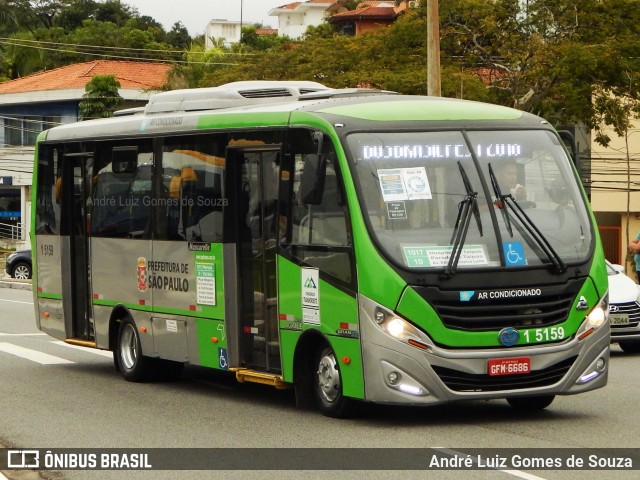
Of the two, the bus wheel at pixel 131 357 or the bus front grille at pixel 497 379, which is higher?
the bus front grille at pixel 497 379

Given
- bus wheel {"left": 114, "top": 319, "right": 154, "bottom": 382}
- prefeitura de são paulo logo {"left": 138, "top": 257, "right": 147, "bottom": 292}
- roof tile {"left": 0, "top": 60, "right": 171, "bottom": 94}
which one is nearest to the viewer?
prefeitura de são paulo logo {"left": 138, "top": 257, "right": 147, "bottom": 292}

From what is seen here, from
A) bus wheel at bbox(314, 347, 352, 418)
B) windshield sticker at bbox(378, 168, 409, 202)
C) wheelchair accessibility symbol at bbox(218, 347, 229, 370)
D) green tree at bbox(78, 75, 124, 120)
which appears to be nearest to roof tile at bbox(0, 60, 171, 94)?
green tree at bbox(78, 75, 124, 120)

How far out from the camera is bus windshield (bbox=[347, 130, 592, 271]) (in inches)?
428

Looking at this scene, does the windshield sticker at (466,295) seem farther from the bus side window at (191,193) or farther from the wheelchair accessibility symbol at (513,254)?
the bus side window at (191,193)

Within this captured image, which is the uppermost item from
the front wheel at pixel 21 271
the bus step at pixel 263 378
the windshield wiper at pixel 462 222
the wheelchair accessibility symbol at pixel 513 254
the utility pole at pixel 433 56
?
the utility pole at pixel 433 56

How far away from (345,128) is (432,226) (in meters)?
1.14

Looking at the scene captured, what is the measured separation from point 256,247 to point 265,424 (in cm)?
192

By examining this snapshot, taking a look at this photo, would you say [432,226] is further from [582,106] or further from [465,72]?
[465,72]

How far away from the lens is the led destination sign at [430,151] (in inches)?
442

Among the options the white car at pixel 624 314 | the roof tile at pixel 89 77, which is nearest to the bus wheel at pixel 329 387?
the white car at pixel 624 314

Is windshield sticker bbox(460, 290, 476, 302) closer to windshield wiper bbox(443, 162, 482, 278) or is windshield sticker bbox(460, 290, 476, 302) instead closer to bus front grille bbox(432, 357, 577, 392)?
windshield wiper bbox(443, 162, 482, 278)

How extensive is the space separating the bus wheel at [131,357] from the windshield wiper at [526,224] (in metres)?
5.20

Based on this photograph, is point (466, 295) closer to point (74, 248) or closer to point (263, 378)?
point (263, 378)

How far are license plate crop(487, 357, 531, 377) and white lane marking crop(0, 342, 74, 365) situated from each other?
8169 mm
